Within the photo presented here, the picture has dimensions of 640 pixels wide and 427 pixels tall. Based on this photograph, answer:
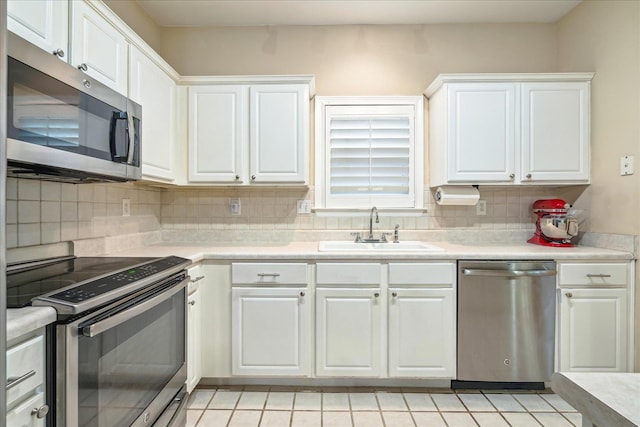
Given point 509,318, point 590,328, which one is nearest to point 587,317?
point 590,328

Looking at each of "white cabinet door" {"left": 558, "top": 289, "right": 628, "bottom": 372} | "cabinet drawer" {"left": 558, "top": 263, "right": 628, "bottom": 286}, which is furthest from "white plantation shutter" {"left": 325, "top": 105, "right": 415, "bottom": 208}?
"white cabinet door" {"left": 558, "top": 289, "right": 628, "bottom": 372}

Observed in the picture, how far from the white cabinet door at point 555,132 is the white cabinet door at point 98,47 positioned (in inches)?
101

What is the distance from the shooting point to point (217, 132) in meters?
2.51

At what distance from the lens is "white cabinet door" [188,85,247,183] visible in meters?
2.49

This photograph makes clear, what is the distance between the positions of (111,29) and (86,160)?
0.82 meters

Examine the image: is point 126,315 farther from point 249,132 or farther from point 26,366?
point 249,132

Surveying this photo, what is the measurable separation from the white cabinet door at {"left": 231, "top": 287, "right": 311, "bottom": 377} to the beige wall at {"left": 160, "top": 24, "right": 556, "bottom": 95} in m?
1.66

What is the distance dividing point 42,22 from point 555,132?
2.95 meters

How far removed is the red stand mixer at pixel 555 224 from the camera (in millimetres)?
2465

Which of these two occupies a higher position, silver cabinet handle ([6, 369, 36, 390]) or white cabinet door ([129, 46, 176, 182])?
white cabinet door ([129, 46, 176, 182])

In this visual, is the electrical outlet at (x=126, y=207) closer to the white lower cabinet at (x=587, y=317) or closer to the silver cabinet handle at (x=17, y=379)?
the silver cabinet handle at (x=17, y=379)

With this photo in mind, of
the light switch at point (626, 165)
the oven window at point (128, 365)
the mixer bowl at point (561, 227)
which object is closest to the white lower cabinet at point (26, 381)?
the oven window at point (128, 365)

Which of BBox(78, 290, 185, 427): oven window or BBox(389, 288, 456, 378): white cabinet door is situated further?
BBox(389, 288, 456, 378): white cabinet door

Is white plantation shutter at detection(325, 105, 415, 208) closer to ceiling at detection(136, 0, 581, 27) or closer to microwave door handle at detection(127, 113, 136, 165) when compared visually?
ceiling at detection(136, 0, 581, 27)
